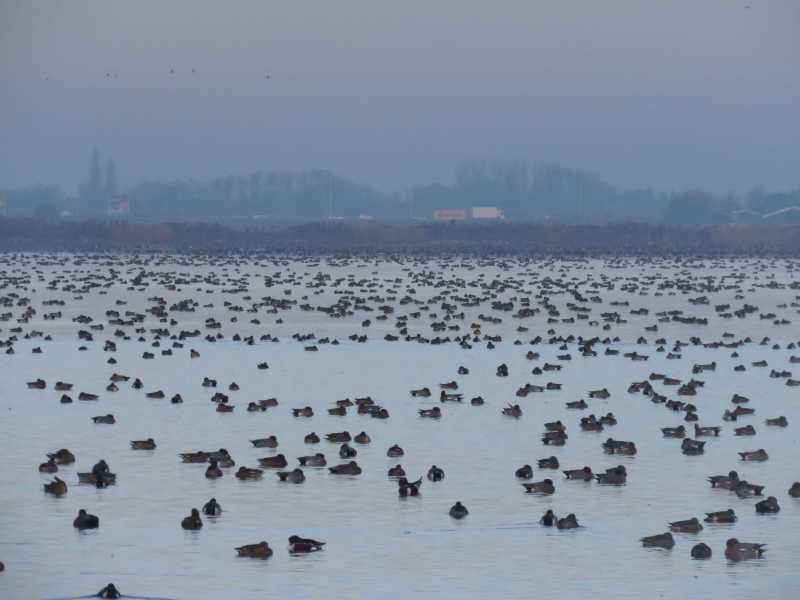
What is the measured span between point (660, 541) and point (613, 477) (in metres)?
3.90

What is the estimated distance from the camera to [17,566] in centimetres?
1662

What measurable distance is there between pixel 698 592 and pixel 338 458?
8.58 meters

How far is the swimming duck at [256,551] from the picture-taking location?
17.1 metres

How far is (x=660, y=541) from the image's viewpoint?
699 inches

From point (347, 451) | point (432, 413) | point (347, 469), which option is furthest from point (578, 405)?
point (347, 469)

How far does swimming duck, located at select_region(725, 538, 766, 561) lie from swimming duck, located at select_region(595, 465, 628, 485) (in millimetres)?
4233

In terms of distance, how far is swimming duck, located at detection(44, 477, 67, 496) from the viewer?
20609 millimetres

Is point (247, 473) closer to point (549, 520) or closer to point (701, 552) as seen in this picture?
point (549, 520)

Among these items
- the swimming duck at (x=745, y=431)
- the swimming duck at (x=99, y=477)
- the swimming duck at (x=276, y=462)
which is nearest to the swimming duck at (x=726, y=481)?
the swimming duck at (x=745, y=431)

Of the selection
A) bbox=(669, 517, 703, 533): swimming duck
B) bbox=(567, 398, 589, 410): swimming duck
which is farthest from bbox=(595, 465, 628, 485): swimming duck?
bbox=(567, 398, 589, 410): swimming duck

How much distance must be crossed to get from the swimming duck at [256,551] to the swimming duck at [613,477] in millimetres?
6066

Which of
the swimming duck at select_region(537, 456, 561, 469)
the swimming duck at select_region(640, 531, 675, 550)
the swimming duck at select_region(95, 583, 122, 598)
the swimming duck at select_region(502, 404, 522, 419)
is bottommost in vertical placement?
the swimming duck at select_region(95, 583, 122, 598)

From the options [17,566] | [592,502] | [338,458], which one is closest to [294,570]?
[17,566]

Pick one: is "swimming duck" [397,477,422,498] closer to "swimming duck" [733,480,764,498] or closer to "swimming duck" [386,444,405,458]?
"swimming duck" [386,444,405,458]
